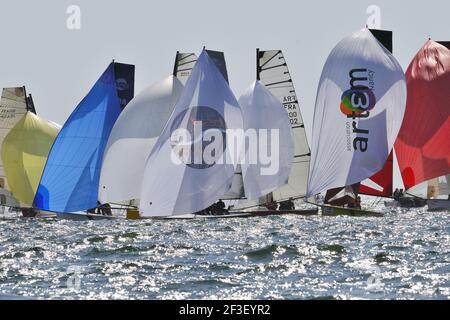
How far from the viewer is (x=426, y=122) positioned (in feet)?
149

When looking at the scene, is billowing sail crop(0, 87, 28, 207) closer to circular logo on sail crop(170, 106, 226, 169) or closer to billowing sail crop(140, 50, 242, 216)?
billowing sail crop(140, 50, 242, 216)

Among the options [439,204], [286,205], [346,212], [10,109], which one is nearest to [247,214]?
[286,205]

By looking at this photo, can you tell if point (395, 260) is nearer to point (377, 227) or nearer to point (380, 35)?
point (377, 227)

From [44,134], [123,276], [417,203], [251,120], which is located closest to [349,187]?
[251,120]

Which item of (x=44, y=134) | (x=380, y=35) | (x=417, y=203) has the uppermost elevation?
(x=380, y=35)

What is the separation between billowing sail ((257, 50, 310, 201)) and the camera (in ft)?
152

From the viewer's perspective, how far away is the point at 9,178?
48.7m

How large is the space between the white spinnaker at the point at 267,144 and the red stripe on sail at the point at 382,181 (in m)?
3.31

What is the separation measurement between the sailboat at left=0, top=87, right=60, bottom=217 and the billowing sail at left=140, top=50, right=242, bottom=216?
49.5 ft

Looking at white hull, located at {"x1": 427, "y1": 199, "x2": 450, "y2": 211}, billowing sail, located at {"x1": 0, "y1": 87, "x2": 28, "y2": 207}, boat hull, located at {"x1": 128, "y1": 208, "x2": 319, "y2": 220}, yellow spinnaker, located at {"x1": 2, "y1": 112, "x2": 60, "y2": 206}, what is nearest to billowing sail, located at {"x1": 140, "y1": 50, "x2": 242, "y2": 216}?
boat hull, located at {"x1": 128, "y1": 208, "x2": 319, "y2": 220}

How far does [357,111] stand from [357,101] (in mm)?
412

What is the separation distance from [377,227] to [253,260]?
12.5 meters

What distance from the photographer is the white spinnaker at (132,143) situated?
128 ft

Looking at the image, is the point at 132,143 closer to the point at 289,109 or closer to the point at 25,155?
the point at 289,109
